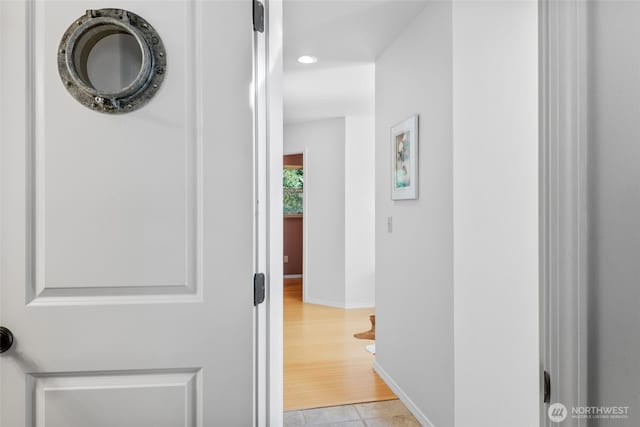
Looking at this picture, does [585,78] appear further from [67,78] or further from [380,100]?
[380,100]

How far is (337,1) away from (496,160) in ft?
4.13

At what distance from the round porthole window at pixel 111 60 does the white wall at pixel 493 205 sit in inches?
58.2

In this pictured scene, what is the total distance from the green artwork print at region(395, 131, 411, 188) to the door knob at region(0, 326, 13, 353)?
2132mm

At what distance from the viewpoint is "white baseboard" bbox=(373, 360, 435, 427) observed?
7.72ft

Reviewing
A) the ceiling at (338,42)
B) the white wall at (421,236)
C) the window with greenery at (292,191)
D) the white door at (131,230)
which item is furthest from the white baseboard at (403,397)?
the window with greenery at (292,191)

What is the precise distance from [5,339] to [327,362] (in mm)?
2643

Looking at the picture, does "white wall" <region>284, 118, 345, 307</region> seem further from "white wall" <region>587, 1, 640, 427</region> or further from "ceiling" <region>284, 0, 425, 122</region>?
"white wall" <region>587, 1, 640, 427</region>

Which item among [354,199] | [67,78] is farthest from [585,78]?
[354,199]

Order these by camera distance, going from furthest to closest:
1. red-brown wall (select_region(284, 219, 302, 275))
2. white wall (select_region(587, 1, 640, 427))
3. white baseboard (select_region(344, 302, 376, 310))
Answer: red-brown wall (select_region(284, 219, 302, 275)) < white baseboard (select_region(344, 302, 376, 310)) < white wall (select_region(587, 1, 640, 427))

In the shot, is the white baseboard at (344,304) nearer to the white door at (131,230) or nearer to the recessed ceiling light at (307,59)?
the recessed ceiling light at (307,59)

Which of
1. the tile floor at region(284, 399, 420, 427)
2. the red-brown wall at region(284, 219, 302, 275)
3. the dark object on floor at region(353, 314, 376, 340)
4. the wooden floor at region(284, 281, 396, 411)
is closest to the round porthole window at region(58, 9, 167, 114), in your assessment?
the tile floor at region(284, 399, 420, 427)

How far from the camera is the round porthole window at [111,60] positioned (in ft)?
3.66

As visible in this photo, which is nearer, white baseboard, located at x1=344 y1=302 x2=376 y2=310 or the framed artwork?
the framed artwork

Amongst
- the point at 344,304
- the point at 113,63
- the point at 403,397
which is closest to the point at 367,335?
the point at 344,304
